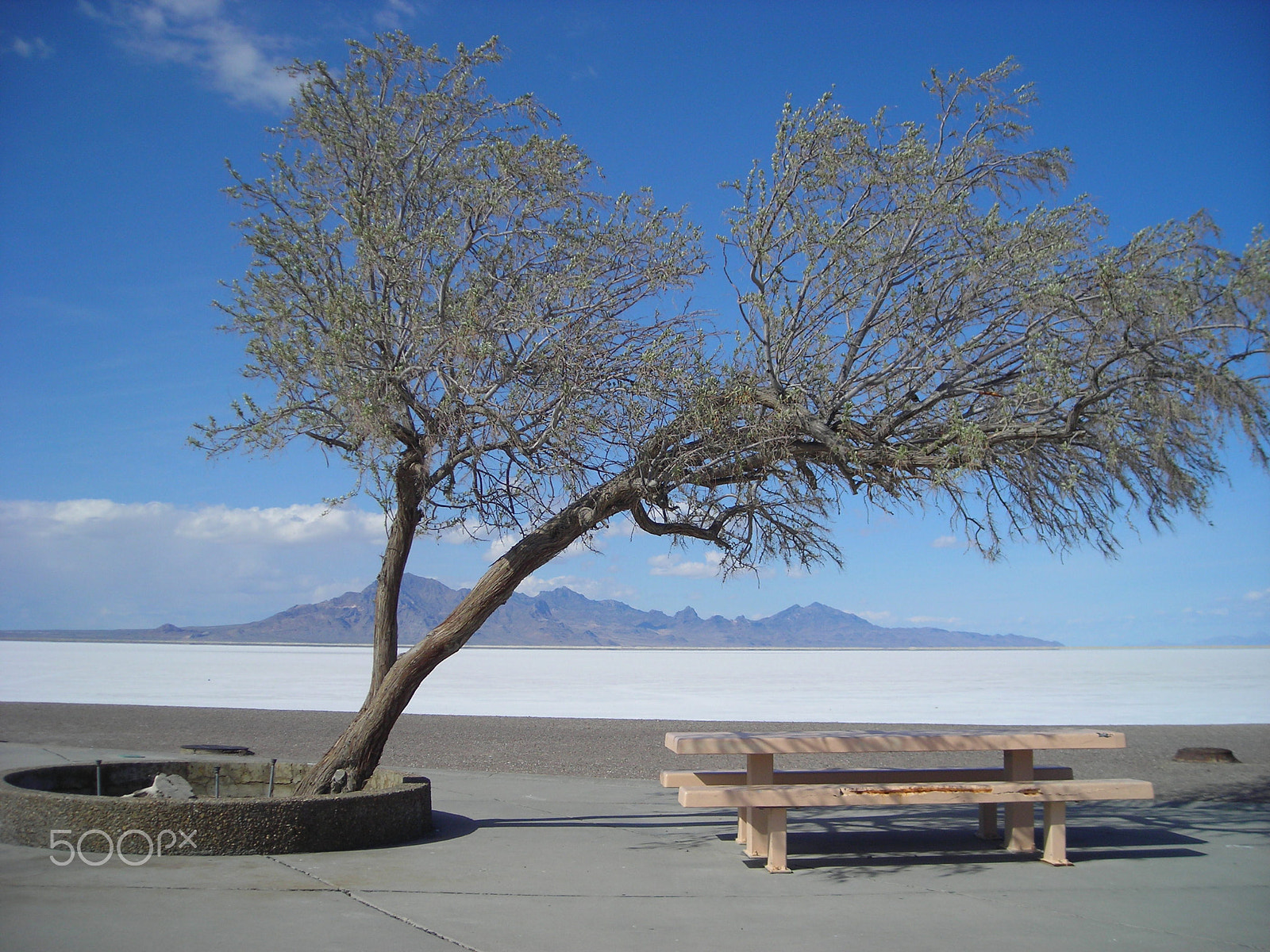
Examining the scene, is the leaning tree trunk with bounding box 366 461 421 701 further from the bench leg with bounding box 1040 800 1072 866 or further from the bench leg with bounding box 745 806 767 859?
the bench leg with bounding box 1040 800 1072 866

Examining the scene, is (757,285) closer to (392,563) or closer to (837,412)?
(837,412)

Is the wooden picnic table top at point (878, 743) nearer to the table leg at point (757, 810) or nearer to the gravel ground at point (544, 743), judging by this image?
the table leg at point (757, 810)

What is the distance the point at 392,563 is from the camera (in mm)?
8383

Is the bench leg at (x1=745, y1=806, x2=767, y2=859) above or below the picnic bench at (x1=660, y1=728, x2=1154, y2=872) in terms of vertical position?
below

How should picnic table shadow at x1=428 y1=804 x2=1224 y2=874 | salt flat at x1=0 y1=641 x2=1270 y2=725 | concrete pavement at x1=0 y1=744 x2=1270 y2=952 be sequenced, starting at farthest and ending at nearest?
salt flat at x1=0 y1=641 x2=1270 y2=725, picnic table shadow at x1=428 y1=804 x2=1224 y2=874, concrete pavement at x1=0 y1=744 x2=1270 y2=952

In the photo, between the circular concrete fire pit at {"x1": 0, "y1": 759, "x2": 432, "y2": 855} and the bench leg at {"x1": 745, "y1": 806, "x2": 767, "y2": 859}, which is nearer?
the circular concrete fire pit at {"x1": 0, "y1": 759, "x2": 432, "y2": 855}

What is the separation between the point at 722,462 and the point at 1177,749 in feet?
31.4

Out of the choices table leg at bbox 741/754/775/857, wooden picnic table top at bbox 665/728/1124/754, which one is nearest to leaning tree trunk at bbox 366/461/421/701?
wooden picnic table top at bbox 665/728/1124/754

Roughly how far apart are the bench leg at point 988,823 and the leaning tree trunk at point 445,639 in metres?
3.73

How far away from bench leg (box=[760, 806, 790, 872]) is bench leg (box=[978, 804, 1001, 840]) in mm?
2109

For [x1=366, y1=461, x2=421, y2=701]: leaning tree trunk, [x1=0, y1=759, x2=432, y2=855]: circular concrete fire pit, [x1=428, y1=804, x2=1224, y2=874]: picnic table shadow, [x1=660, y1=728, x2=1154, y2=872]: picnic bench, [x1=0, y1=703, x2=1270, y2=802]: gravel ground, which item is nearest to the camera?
[x1=0, y1=759, x2=432, y2=855]: circular concrete fire pit

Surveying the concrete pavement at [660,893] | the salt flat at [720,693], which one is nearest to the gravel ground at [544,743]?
the concrete pavement at [660,893]

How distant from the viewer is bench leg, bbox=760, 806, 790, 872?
21.4ft

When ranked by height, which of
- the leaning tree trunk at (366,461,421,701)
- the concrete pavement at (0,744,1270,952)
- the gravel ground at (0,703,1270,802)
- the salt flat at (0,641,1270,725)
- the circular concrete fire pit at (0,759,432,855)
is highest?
the leaning tree trunk at (366,461,421,701)
